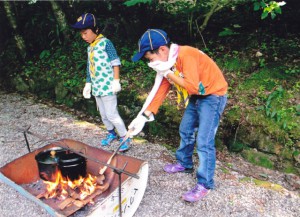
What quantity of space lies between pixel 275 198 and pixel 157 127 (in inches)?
86.1

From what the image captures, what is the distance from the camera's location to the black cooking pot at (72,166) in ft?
9.55

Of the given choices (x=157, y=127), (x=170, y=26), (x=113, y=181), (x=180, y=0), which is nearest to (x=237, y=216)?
(x=113, y=181)

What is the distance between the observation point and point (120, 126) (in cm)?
428

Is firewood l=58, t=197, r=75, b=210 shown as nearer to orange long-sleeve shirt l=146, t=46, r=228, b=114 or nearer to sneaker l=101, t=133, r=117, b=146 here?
orange long-sleeve shirt l=146, t=46, r=228, b=114

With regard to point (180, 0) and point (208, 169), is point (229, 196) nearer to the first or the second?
point (208, 169)

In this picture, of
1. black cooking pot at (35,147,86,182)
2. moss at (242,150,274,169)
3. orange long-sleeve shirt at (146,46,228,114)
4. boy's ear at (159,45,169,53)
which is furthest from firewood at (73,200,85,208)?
moss at (242,150,274,169)

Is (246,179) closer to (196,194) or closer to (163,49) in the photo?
(196,194)

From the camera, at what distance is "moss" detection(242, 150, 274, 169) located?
414 centimetres

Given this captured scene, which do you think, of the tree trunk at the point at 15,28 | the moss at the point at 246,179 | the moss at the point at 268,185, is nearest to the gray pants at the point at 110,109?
the moss at the point at 246,179

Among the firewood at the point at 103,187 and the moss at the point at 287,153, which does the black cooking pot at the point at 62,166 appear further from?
the moss at the point at 287,153

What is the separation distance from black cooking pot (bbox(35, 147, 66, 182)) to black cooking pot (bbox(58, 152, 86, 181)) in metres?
0.07

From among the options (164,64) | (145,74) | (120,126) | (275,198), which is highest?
(164,64)

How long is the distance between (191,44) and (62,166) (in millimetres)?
4040

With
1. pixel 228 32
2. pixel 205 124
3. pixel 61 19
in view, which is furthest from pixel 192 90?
pixel 61 19
